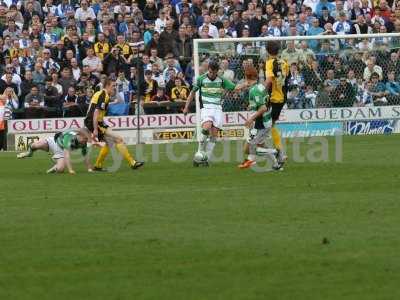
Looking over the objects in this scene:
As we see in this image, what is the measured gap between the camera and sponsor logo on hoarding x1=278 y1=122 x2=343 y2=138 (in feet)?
105

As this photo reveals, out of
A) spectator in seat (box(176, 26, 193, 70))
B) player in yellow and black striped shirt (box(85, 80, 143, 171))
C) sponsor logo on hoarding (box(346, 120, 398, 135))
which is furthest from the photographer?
spectator in seat (box(176, 26, 193, 70))

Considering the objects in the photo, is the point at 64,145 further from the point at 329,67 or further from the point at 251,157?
the point at 329,67

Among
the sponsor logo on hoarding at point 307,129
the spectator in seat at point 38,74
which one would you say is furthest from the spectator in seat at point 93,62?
the sponsor logo on hoarding at point 307,129

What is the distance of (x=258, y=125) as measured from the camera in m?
21.7

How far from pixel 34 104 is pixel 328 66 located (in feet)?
25.3

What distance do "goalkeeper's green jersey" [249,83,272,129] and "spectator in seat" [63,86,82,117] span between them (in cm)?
1147

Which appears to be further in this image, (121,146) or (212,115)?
(212,115)

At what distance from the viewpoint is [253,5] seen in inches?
1447

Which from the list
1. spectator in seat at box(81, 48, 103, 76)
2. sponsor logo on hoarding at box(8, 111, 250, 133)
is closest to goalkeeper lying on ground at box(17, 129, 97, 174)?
sponsor logo on hoarding at box(8, 111, 250, 133)

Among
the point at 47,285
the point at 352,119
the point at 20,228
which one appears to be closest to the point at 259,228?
the point at 20,228

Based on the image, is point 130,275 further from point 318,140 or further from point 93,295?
point 318,140

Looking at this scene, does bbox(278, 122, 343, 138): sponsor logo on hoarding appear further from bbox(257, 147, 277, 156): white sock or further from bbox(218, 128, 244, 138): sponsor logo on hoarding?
bbox(257, 147, 277, 156): white sock

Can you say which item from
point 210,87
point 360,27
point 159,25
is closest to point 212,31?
point 159,25

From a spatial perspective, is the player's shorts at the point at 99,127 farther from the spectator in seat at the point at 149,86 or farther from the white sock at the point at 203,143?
the spectator in seat at the point at 149,86
